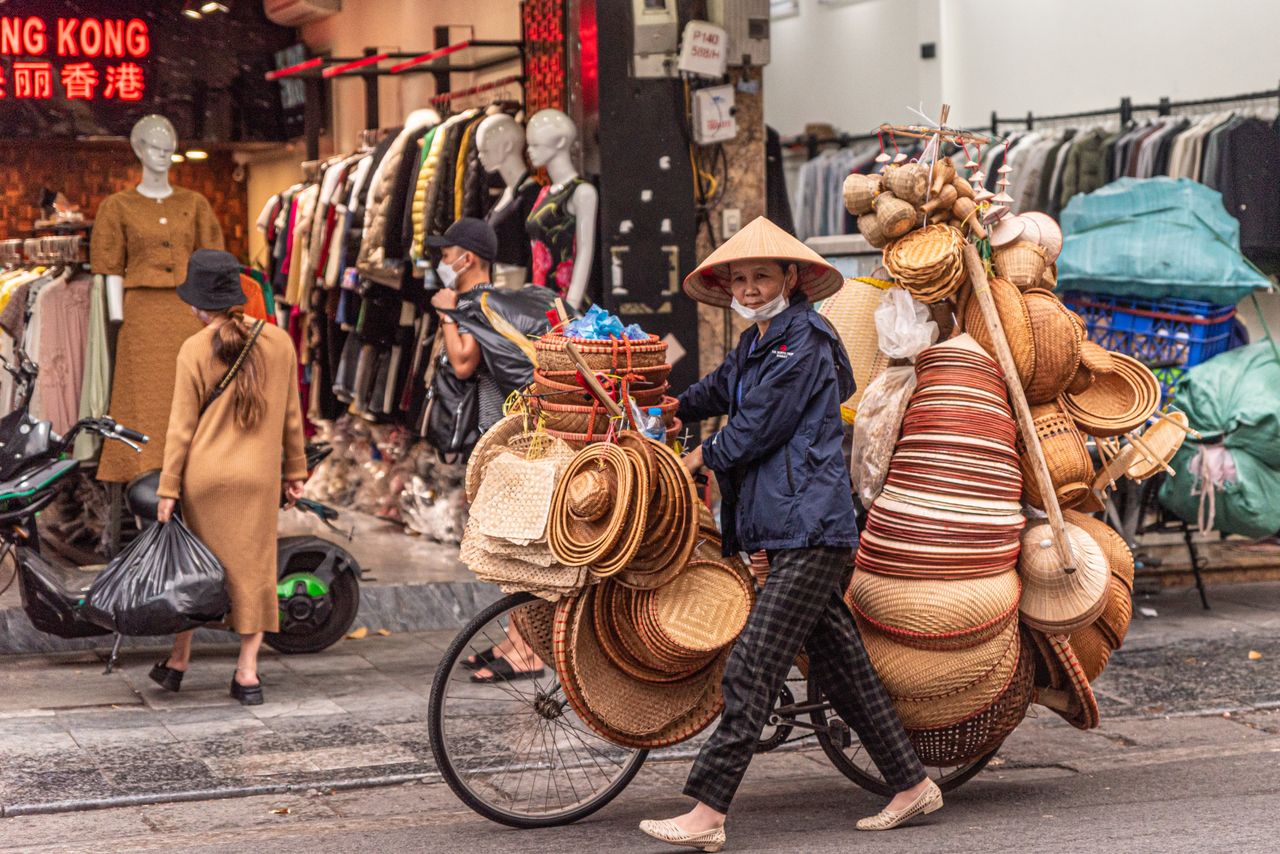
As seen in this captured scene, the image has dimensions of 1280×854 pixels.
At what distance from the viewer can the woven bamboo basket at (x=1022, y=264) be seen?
6.55 meters

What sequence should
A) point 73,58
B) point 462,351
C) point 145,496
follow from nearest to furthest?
1. point 462,351
2. point 145,496
3. point 73,58

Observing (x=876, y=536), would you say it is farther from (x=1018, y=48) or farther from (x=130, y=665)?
(x=1018, y=48)

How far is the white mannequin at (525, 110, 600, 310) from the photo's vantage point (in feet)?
32.7

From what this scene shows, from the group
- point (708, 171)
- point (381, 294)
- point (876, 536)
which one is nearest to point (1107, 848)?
point (876, 536)

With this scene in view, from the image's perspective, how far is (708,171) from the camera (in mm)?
10555

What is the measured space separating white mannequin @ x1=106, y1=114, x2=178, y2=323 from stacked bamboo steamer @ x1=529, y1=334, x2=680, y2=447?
14.5 feet

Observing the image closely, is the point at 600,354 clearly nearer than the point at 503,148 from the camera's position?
Yes

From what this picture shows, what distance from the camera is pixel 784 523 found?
5703 mm

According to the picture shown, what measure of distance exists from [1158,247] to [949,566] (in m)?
4.26

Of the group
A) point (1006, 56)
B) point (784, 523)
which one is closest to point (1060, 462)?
point (784, 523)

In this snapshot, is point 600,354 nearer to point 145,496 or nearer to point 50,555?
point 145,496

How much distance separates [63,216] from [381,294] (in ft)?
7.04

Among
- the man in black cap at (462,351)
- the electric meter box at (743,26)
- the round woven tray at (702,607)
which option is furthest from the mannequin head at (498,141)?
the round woven tray at (702,607)

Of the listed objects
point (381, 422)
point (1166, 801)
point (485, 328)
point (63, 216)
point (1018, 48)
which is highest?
point (1018, 48)
